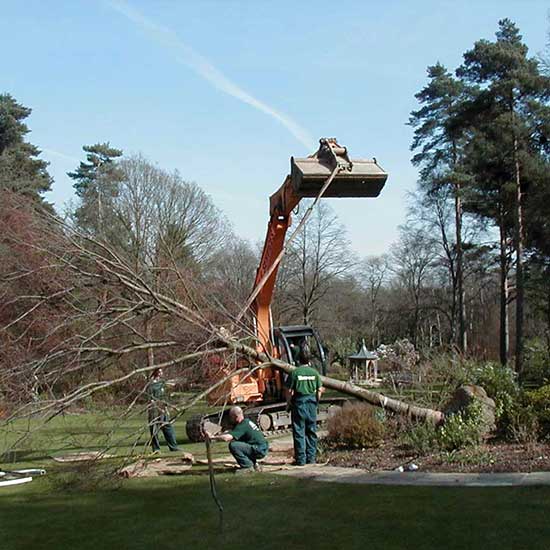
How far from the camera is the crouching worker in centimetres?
1128

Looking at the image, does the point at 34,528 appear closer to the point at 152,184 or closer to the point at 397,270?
the point at 152,184

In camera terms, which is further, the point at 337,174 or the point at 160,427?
the point at 337,174

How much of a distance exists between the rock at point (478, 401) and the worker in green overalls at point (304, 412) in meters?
2.10

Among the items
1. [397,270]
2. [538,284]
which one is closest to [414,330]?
[397,270]

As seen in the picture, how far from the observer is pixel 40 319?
529 inches

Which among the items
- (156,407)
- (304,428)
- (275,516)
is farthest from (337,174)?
(275,516)

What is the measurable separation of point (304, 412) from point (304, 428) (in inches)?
10.8

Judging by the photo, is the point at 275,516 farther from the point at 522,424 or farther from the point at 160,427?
the point at 522,424

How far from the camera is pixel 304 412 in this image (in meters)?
11.8

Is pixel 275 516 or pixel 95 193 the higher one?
pixel 95 193

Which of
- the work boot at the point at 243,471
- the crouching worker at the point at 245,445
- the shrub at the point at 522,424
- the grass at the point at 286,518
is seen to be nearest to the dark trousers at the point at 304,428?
the crouching worker at the point at 245,445

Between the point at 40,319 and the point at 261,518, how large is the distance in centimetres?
667

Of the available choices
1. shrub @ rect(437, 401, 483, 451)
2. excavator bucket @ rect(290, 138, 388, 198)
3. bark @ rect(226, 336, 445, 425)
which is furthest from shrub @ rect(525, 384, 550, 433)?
excavator bucket @ rect(290, 138, 388, 198)

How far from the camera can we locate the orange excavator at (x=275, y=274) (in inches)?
490
